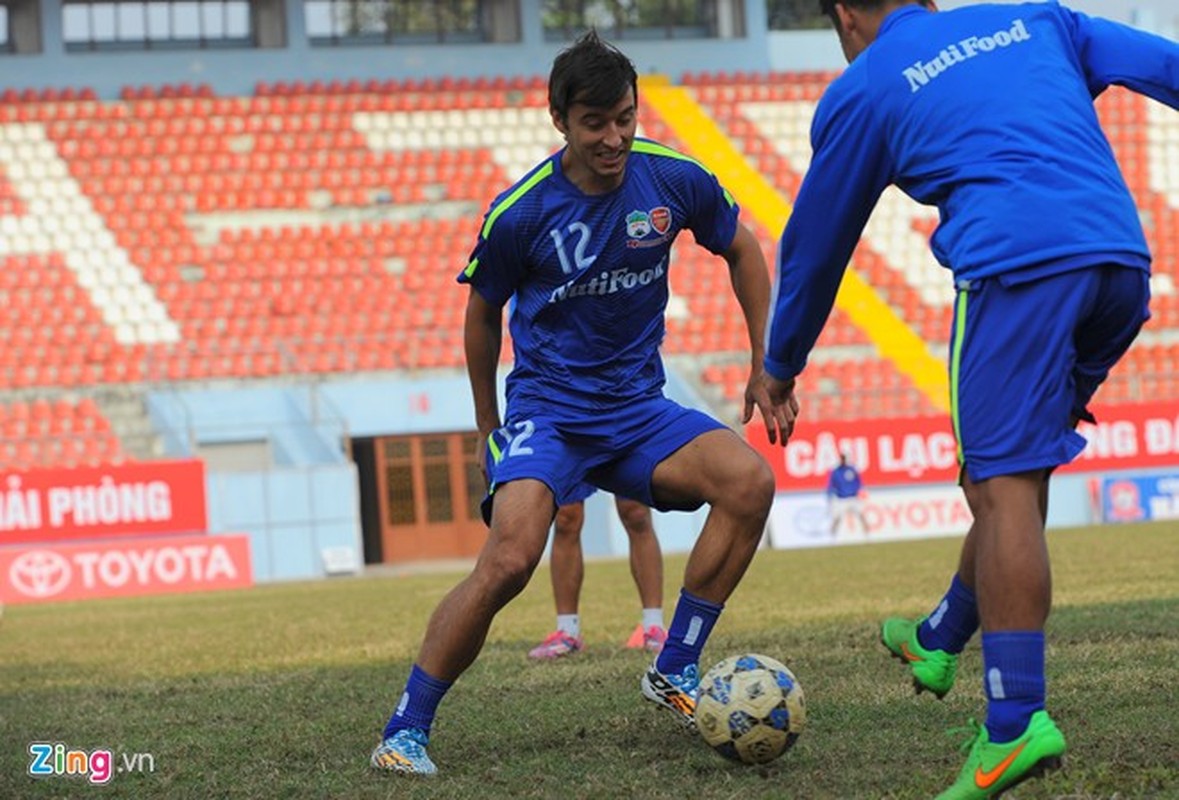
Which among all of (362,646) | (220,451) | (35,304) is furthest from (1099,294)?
(35,304)

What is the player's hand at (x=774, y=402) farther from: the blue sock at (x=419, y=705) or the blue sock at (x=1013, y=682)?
the blue sock at (x=419, y=705)

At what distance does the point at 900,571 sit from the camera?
18.0 meters

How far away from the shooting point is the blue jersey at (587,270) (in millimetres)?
6238

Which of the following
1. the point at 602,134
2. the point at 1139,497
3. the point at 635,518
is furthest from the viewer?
the point at 1139,497

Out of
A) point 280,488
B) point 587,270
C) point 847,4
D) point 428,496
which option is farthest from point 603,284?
point 428,496

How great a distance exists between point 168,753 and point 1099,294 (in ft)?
12.5

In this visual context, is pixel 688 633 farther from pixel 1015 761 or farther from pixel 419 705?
pixel 1015 761

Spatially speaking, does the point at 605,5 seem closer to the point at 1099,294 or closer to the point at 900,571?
the point at 900,571

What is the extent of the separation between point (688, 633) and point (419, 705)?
1.03 metres

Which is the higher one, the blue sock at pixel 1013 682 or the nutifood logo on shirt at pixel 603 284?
the nutifood logo on shirt at pixel 603 284

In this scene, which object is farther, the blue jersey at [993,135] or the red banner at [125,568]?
the red banner at [125,568]

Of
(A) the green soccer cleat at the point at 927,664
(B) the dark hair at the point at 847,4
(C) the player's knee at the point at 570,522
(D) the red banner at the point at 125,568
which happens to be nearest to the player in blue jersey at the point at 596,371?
(A) the green soccer cleat at the point at 927,664

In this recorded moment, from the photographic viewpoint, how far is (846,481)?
28.9m

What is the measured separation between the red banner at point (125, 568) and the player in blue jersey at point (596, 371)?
20.2m
